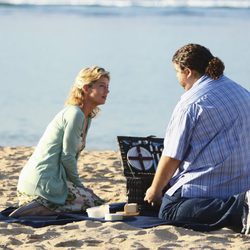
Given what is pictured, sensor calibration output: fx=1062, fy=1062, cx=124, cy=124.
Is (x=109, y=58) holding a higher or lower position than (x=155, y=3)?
lower

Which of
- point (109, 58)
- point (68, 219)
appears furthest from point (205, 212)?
point (109, 58)

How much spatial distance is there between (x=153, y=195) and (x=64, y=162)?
2.43 feet

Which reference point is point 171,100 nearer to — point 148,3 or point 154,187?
point 154,187

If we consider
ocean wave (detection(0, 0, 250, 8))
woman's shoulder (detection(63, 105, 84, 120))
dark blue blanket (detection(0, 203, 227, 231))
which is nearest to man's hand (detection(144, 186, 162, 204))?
dark blue blanket (detection(0, 203, 227, 231))

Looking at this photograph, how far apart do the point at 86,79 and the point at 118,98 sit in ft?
30.6

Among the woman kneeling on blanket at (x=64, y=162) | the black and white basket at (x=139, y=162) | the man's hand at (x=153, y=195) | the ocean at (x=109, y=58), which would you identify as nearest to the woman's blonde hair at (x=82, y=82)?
the woman kneeling on blanket at (x=64, y=162)

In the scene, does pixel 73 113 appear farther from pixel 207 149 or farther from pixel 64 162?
pixel 207 149

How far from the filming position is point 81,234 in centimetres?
662

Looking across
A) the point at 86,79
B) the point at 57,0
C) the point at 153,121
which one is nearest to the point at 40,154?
the point at 86,79

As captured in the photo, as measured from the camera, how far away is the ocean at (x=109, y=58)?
14484mm

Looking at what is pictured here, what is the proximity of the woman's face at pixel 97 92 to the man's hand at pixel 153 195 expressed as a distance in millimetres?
851

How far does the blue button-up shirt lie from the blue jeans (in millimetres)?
63

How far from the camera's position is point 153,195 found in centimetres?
682

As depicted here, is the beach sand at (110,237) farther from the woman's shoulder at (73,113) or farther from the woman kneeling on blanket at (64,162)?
the woman's shoulder at (73,113)
